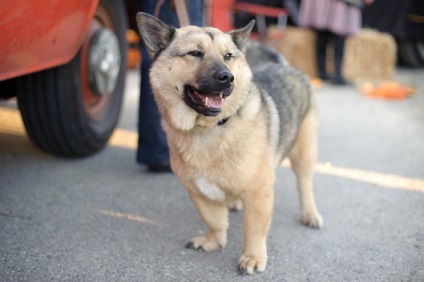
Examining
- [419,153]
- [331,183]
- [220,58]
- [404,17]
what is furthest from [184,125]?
[404,17]

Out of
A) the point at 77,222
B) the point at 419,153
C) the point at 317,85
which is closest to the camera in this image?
the point at 77,222

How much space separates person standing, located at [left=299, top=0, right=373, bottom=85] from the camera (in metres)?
8.52

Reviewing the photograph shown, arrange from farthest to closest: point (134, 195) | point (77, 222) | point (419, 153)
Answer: point (419, 153), point (134, 195), point (77, 222)

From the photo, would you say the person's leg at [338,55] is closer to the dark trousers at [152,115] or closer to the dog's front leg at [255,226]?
the dark trousers at [152,115]

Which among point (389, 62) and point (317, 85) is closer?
point (317, 85)

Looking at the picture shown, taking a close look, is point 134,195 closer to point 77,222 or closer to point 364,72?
point 77,222

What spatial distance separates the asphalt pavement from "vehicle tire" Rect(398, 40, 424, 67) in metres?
6.99

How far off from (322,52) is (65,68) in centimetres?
648

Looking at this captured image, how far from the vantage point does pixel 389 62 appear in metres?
9.77

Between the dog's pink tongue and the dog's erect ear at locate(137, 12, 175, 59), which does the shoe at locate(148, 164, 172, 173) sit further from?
the dog's pink tongue

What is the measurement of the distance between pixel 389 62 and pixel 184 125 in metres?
8.24

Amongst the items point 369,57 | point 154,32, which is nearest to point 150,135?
point 154,32

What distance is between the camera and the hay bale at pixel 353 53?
31.1ft

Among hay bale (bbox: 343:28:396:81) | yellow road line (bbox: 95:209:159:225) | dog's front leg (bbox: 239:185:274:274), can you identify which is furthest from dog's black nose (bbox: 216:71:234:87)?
hay bale (bbox: 343:28:396:81)
